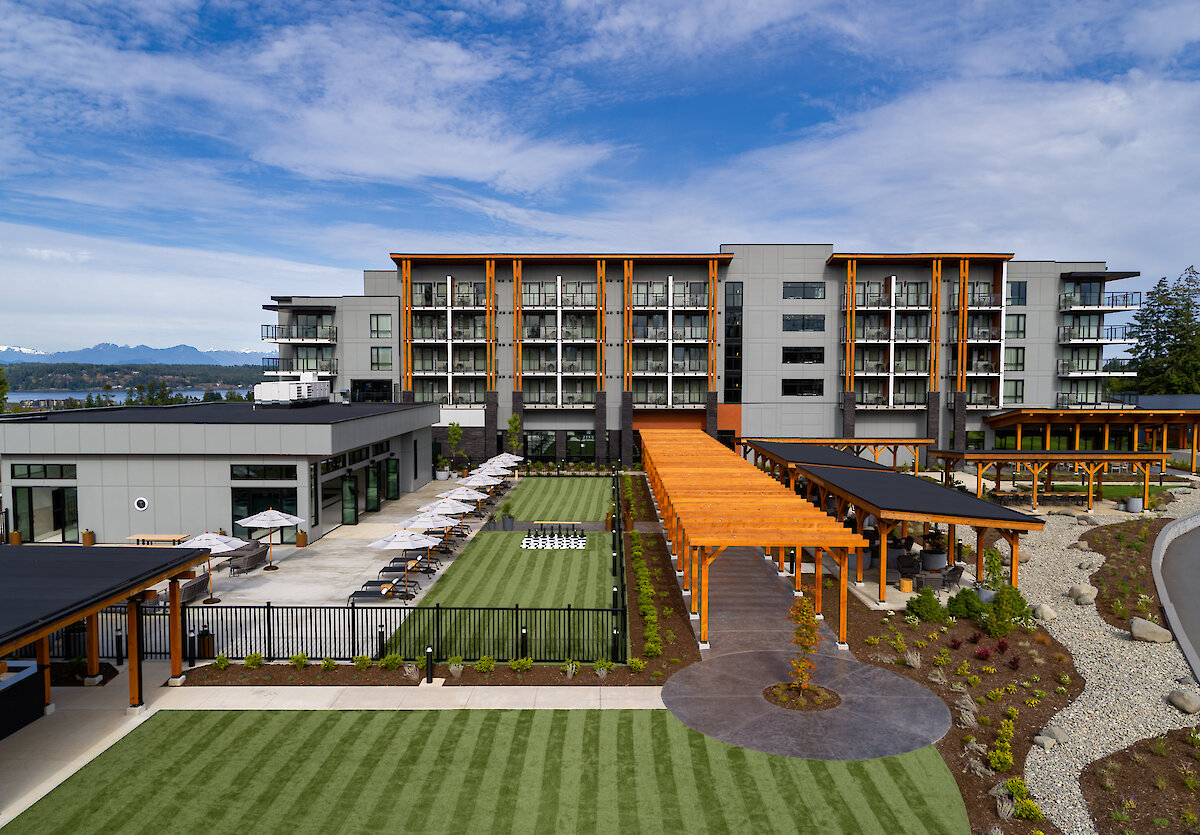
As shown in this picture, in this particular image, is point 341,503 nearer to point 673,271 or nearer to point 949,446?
point 673,271

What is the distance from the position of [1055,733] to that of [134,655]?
20.5 meters

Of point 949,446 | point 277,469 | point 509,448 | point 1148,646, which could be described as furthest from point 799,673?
point 949,446

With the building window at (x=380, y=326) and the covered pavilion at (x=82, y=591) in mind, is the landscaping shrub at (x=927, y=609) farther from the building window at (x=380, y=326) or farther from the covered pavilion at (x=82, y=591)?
the building window at (x=380, y=326)

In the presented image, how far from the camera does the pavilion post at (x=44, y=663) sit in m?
16.2

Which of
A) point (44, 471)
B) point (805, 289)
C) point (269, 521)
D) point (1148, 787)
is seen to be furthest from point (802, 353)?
point (44, 471)

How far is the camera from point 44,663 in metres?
17.5

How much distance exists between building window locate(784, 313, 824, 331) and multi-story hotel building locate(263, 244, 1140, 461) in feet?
0.31

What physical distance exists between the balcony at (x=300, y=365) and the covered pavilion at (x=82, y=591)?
50200mm

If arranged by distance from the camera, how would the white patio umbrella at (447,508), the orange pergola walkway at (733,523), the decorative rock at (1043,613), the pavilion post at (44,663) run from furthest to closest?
the white patio umbrella at (447,508) < the decorative rock at (1043,613) < the orange pergola walkway at (733,523) < the pavilion post at (44,663)

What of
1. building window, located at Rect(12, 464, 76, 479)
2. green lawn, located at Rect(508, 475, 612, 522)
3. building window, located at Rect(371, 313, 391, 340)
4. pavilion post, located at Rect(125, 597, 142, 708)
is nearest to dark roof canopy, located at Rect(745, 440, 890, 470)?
green lawn, located at Rect(508, 475, 612, 522)

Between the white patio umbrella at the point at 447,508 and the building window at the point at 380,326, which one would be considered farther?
the building window at the point at 380,326

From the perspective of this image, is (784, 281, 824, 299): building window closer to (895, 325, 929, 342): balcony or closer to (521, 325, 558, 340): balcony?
(895, 325, 929, 342): balcony

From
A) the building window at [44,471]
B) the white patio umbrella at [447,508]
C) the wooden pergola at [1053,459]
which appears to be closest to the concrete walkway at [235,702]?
the white patio umbrella at [447,508]

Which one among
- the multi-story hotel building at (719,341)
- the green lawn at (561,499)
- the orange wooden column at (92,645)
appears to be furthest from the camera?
the multi-story hotel building at (719,341)
